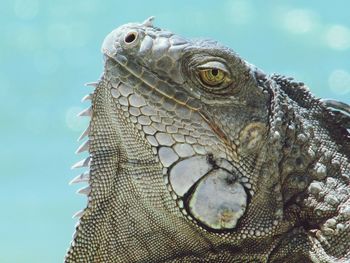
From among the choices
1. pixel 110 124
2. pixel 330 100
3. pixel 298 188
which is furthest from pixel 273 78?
pixel 110 124

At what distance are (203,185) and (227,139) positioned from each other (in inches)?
9.8

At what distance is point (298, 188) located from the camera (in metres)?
3.47

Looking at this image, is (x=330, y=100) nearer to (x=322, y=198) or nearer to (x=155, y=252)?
(x=322, y=198)

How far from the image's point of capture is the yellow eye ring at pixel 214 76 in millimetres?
3504

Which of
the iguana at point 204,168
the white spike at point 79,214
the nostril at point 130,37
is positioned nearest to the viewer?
the iguana at point 204,168

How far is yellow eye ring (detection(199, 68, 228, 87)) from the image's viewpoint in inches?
138

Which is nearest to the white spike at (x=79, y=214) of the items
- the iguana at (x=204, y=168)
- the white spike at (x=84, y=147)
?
the iguana at (x=204, y=168)

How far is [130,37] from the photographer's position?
3.54m

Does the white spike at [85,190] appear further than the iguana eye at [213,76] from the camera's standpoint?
Yes

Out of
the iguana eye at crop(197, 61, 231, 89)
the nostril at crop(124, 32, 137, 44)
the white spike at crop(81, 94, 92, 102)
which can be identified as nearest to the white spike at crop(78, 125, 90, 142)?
the white spike at crop(81, 94, 92, 102)

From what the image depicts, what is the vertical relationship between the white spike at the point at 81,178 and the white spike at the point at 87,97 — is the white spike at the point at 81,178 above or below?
below

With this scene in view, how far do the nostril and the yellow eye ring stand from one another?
35cm

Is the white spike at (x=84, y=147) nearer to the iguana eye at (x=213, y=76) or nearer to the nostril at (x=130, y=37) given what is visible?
the nostril at (x=130, y=37)

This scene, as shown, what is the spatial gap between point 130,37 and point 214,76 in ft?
1.44
